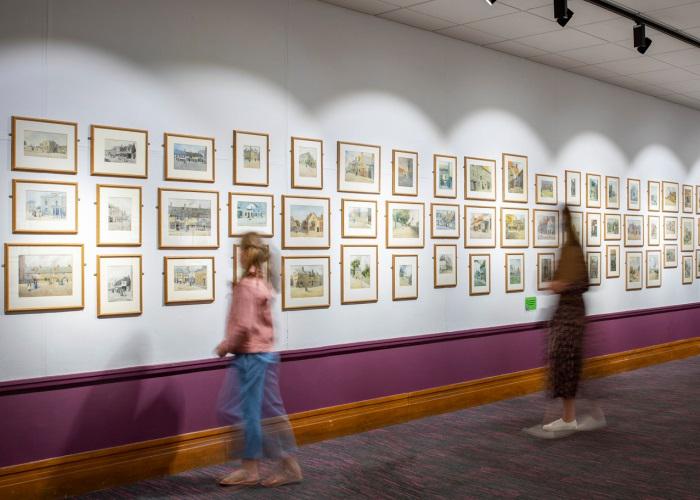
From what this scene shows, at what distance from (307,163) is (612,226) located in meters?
5.75

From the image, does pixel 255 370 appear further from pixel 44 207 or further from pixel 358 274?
pixel 358 274

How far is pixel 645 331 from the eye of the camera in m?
11.0

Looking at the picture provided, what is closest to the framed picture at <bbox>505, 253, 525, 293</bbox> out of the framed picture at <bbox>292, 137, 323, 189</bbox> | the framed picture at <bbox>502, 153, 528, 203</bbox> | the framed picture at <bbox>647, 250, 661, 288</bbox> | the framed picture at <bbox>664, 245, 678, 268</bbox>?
the framed picture at <bbox>502, 153, 528, 203</bbox>

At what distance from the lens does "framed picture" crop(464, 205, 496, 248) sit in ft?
27.0

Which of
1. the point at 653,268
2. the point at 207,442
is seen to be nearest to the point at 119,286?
the point at 207,442

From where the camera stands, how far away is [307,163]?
666 cm

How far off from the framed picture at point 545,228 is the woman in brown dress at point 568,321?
8.56 feet

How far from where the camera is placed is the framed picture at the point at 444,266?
25.7ft

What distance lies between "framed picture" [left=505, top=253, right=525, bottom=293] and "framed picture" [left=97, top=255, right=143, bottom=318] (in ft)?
15.6

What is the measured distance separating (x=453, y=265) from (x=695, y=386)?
150 inches

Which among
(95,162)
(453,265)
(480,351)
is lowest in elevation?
(480,351)

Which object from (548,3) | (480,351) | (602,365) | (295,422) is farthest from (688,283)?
(295,422)

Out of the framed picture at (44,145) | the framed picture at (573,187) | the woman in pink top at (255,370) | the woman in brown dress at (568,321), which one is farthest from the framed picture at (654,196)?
the framed picture at (44,145)

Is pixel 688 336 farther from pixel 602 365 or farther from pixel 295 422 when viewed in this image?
pixel 295 422
